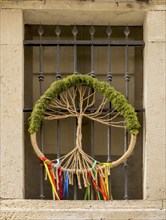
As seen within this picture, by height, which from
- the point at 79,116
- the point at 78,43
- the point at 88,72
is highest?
the point at 78,43

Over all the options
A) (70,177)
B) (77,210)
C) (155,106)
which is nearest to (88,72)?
(155,106)

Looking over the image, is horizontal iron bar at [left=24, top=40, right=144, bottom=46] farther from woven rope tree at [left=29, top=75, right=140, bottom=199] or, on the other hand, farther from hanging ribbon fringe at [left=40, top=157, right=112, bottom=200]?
hanging ribbon fringe at [left=40, top=157, right=112, bottom=200]

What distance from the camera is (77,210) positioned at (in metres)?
4.11

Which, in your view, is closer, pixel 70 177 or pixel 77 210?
pixel 77 210

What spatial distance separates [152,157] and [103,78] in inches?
34.6

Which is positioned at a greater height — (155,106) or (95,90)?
(95,90)

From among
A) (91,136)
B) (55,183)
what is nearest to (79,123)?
(91,136)

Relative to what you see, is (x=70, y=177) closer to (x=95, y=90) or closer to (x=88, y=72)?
(x=95, y=90)

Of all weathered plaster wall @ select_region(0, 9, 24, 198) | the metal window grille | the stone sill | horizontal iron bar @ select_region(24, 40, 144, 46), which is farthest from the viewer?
the metal window grille

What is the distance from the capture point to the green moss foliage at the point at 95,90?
4.22 meters

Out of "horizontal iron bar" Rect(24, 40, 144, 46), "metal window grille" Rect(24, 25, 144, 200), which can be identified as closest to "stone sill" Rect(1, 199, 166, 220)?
"metal window grille" Rect(24, 25, 144, 200)

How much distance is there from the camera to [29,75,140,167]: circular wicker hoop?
4223 mm

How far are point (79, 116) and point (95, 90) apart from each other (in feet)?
0.83

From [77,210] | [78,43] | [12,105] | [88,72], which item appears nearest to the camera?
[77,210]
